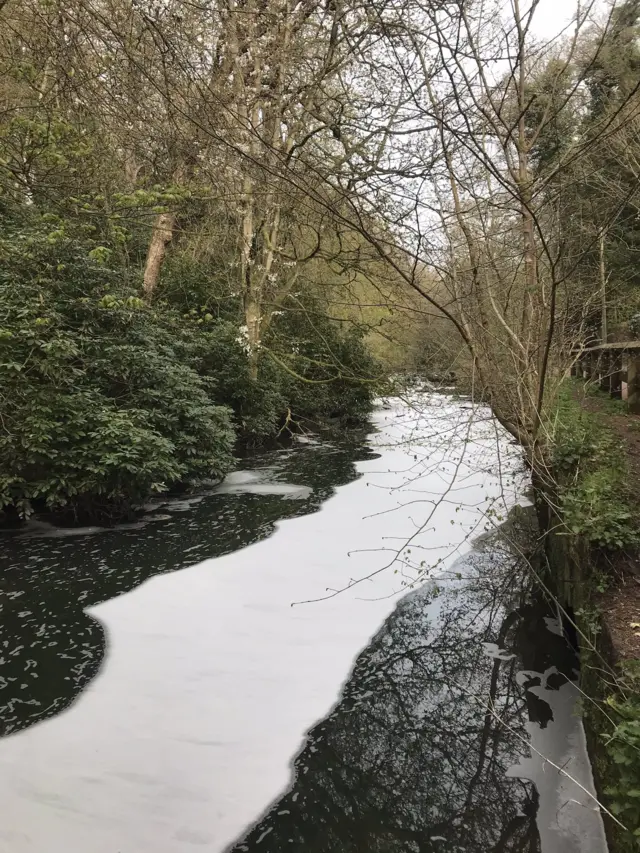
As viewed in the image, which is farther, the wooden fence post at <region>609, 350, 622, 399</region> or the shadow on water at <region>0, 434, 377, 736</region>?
the wooden fence post at <region>609, 350, 622, 399</region>

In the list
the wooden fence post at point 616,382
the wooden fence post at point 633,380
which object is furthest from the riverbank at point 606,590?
the wooden fence post at point 616,382

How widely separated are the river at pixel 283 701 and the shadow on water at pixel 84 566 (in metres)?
0.03

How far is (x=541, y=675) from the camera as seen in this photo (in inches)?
164

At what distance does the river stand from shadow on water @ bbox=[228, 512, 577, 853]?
1 centimetres

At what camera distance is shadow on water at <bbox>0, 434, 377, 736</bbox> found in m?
3.98

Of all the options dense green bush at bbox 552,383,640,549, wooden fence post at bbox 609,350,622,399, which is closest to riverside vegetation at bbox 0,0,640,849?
dense green bush at bbox 552,383,640,549

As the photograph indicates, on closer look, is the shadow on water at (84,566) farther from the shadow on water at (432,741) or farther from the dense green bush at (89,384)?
the shadow on water at (432,741)

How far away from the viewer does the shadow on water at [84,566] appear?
157 inches

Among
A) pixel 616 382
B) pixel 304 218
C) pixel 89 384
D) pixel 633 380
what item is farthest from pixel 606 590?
pixel 616 382

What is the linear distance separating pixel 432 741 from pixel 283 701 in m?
1.00

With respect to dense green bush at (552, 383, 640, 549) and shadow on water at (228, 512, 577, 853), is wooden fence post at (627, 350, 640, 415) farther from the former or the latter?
shadow on water at (228, 512, 577, 853)

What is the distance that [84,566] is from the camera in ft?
19.8

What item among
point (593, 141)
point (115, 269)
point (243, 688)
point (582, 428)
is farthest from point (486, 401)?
point (115, 269)

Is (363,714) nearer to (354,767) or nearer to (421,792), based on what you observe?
(354,767)
